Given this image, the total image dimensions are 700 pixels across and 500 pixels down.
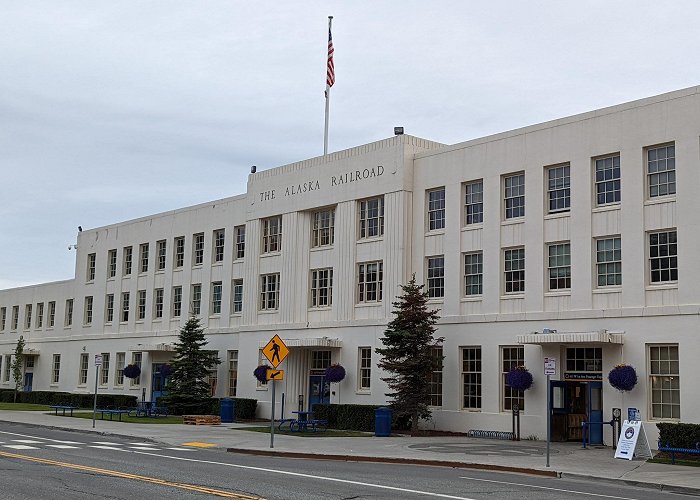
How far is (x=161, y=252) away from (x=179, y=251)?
1.70 m

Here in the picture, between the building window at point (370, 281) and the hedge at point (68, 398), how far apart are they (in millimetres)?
16926

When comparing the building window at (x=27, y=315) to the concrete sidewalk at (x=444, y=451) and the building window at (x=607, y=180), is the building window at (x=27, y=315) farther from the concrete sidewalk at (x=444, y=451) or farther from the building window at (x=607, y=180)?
the building window at (x=607, y=180)

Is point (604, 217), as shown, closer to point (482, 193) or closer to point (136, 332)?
point (482, 193)

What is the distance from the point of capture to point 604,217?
29.6m

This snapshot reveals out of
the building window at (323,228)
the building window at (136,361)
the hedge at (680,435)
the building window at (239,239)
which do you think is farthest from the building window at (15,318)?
the hedge at (680,435)

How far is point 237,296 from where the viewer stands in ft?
148

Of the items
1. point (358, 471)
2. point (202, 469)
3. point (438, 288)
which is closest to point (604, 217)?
point (438, 288)

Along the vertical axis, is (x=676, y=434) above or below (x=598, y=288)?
below

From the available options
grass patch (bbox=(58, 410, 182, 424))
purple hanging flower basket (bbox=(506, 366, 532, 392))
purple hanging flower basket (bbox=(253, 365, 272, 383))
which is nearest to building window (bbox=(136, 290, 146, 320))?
grass patch (bbox=(58, 410, 182, 424))

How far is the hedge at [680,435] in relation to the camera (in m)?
24.7

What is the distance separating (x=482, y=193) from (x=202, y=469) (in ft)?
Result: 59.2

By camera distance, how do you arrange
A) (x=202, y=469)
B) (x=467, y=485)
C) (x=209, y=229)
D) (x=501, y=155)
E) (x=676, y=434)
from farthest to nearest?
(x=209, y=229)
(x=501, y=155)
(x=676, y=434)
(x=202, y=469)
(x=467, y=485)

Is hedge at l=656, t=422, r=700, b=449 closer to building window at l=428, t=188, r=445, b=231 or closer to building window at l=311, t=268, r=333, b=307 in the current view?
building window at l=428, t=188, r=445, b=231

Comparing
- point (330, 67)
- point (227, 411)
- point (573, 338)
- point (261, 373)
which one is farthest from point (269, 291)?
point (573, 338)
